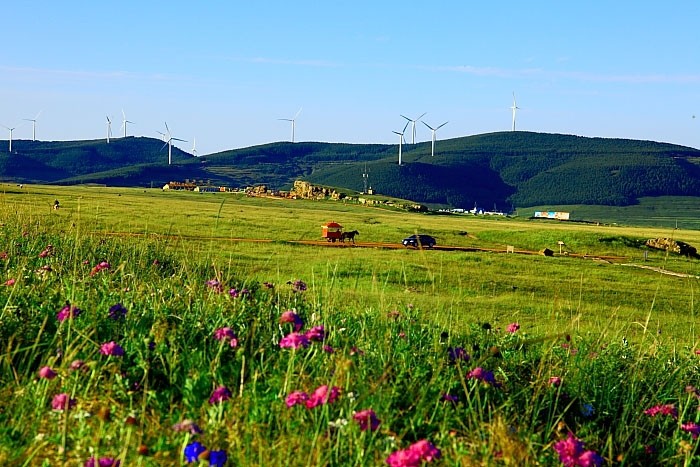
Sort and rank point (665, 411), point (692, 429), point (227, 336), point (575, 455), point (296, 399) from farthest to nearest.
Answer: point (227, 336) < point (665, 411) < point (692, 429) < point (296, 399) < point (575, 455)

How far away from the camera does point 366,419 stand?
5.68m

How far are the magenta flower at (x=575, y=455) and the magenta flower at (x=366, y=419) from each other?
114 cm

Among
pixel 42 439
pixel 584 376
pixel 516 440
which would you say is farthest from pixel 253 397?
pixel 584 376

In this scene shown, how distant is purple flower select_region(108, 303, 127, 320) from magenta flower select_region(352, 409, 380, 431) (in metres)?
3.28

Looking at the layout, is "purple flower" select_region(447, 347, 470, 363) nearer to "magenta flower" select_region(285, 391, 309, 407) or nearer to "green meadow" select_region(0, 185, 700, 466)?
"green meadow" select_region(0, 185, 700, 466)

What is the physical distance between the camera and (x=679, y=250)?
61.7 metres

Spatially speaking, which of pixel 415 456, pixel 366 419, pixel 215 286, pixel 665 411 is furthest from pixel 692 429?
pixel 215 286

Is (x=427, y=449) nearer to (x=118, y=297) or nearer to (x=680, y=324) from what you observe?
(x=118, y=297)

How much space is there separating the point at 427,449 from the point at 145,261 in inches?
475

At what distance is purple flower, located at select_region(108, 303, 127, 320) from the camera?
8.22m

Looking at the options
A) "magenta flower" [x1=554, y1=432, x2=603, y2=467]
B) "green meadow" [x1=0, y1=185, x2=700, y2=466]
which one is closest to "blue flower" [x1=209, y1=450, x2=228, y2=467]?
"green meadow" [x1=0, y1=185, x2=700, y2=466]

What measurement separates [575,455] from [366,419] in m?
1.30

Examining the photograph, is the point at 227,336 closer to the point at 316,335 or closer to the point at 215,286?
the point at 316,335

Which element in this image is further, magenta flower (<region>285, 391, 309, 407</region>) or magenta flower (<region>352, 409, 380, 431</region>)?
magenta flower (<region>285, 391, 309, 407</region>)
